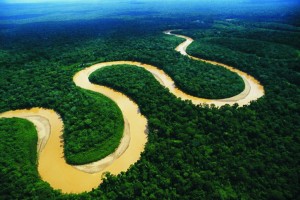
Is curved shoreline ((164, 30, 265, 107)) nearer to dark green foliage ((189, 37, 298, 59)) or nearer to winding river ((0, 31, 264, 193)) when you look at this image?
winding river ((0, 31, 264, 193))

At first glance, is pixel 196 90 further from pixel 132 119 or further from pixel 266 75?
pixel 266 75

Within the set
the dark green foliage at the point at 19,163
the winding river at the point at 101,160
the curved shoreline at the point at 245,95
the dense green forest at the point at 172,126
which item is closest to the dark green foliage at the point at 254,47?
the dense green forest at the point at 172,126

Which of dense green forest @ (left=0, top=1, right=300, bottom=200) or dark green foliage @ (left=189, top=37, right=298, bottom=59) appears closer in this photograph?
dense green forest @ (left=0, top=1, right=300, bottom=200)

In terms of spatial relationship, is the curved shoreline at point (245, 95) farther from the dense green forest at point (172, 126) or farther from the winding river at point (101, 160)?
the dense green forest at point (172, 126)

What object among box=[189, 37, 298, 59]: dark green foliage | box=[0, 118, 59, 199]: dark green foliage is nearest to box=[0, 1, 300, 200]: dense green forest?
box=[0, 118, 59, 199]: dark green foliage

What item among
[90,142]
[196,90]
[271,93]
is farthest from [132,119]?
[271,93]

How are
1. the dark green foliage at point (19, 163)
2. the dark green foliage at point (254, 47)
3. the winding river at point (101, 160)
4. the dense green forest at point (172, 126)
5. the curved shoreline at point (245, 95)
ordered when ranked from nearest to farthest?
the dark green foliage at point (19, 163) → the dense green forest at point (172, 126) → the winding river at point (101, 160) → the curved shoreline at point (245, 95) → the dark green foliage at point (254, 47)
